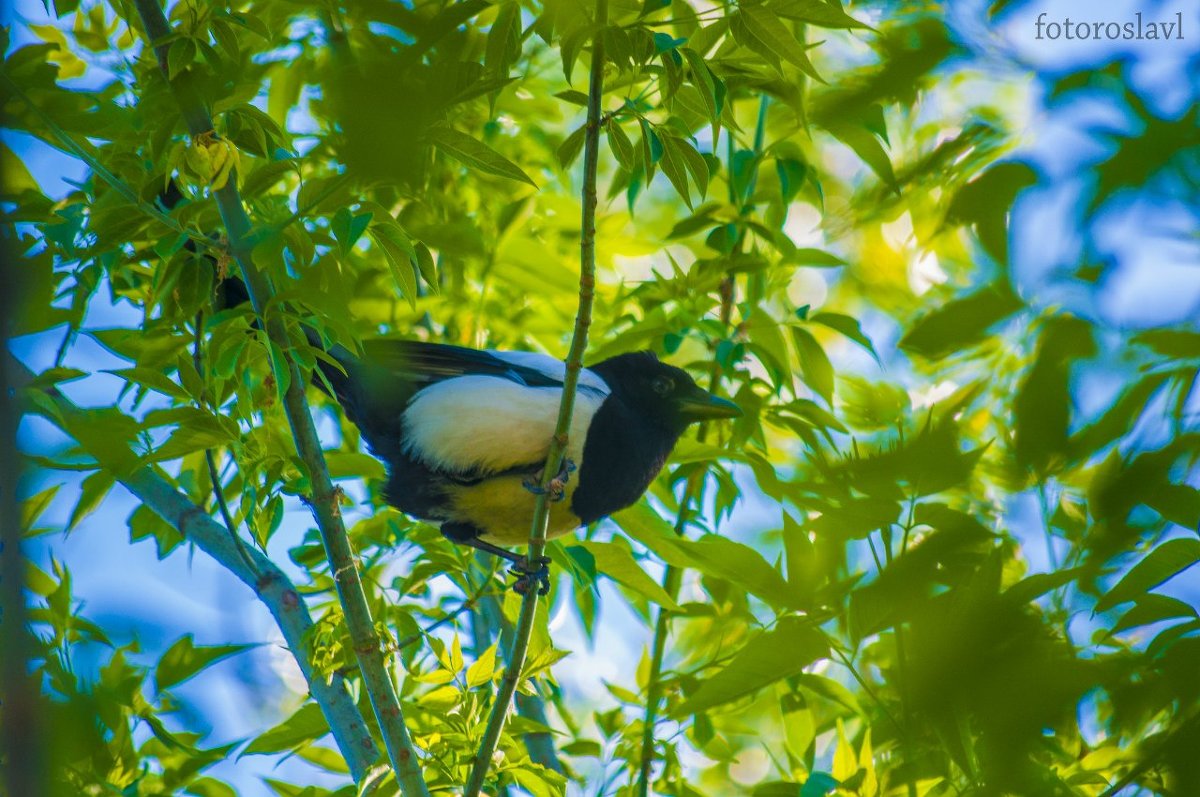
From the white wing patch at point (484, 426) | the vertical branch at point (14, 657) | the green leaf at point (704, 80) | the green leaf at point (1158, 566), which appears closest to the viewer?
the vertical branch at point (14, 657)

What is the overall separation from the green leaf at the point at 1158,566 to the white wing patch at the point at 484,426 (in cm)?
248

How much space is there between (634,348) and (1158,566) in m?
2.54

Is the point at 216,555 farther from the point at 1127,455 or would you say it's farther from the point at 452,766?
the point at 1127,455

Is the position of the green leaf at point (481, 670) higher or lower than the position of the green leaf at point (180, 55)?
lower

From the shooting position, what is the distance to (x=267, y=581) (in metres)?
3.79

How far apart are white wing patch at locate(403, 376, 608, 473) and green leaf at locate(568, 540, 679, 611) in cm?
63

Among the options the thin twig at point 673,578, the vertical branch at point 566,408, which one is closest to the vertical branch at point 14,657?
the vertical branch at point 566,408

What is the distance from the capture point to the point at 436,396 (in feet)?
14.3

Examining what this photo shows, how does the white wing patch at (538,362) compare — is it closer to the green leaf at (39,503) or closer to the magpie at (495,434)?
the magpie at (495,434)

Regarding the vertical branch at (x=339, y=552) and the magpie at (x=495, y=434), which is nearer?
the vertical branch at (x=339, y=552)

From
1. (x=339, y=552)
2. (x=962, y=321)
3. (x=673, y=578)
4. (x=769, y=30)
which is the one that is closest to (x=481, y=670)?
(x=339, y=552)

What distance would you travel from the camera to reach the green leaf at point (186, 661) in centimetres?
371

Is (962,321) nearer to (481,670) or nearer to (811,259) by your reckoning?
(481,670)

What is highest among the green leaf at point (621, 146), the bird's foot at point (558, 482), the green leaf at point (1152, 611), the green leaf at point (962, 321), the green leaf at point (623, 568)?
the green leaf at point (621, 146)
